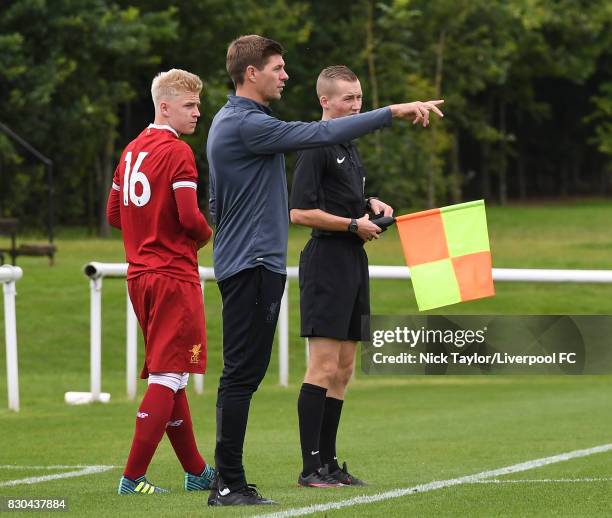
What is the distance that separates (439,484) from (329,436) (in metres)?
0.69

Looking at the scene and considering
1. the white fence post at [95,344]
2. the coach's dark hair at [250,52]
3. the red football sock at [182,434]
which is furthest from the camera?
the white fence post at [95,344]

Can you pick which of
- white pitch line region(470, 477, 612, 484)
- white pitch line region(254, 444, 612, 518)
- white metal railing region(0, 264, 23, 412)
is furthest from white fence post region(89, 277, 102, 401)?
white pitch line region(470, 477, 612, 484)

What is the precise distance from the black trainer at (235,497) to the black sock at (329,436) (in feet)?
3.76

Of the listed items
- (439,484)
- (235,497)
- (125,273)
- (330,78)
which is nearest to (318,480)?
(439,484)

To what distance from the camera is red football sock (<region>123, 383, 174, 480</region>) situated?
7.39m

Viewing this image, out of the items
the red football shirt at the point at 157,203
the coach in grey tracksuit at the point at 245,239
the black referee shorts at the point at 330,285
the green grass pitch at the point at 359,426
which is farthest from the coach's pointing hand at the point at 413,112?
the green grass pitch at the point at 359,426

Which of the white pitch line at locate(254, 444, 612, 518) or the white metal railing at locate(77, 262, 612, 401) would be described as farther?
the white metal railing at locate(77, 262, 612, 401)

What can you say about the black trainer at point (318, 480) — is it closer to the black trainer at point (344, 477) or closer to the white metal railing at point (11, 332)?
the black trainer at point (344, 477)

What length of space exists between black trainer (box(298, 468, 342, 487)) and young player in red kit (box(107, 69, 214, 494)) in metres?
0.86

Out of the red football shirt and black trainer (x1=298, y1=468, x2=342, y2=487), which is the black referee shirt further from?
black trainer (x1=298, y1=468, x2=342, y2=487)

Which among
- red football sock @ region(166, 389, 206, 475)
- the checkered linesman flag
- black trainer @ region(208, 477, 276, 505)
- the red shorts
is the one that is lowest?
black trainer @ region(208, 477, 276, 505)

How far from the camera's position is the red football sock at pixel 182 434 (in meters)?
7.74

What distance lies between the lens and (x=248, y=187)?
7.16m

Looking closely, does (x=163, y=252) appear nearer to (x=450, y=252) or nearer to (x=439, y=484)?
(x=450, y=252)
